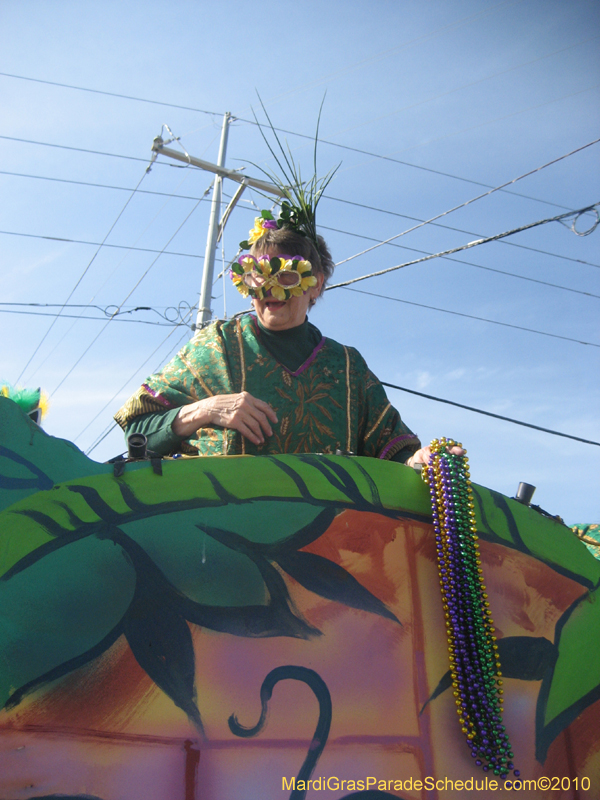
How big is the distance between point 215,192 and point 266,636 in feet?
28.2

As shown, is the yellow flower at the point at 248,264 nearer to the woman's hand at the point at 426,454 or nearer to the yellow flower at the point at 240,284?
the yellow flower at the point at 240,284

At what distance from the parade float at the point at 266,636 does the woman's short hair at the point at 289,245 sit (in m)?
0.88

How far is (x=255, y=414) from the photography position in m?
1.70

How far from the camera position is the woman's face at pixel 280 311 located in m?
2.04

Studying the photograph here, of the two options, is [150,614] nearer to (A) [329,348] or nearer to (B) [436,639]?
(B) [436,639]

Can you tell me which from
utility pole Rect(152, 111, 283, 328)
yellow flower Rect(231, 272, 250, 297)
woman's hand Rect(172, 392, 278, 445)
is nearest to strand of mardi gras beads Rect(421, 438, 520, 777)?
woman's hand Rect(172, 392, 278, 445)

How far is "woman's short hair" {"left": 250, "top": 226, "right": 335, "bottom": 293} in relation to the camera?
213 cm

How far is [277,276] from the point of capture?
201cm

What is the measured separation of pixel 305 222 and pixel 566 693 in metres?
1.55

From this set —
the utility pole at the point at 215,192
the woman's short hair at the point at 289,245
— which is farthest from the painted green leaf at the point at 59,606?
the utility pole at the point at 215,192

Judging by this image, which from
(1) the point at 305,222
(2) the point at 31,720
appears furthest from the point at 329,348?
(2) the point at 31,720

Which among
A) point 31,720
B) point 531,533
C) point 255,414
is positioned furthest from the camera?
point 255,414

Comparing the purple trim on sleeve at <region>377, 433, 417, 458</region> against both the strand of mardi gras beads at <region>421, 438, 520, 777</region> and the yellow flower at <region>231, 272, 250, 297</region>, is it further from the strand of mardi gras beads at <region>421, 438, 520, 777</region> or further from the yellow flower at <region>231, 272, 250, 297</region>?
the yellow flower at <region>231, 272, 250, 297</region>

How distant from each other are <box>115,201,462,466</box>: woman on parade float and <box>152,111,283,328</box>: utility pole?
6.46 meters
